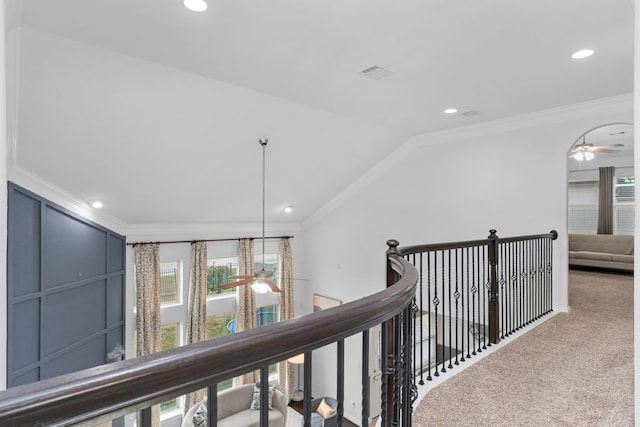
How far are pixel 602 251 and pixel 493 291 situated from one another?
6.35m

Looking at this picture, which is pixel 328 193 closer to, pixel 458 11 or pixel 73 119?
pixel 73 119

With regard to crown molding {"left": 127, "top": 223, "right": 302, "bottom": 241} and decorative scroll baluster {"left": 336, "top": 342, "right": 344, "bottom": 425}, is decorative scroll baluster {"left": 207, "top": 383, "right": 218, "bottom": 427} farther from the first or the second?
crown molding {"left": 127, "top": 223, "right": 302, "bottom": 241}

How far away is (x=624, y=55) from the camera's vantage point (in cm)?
316

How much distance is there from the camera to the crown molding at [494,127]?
14.1 ft

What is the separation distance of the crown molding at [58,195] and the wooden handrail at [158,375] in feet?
16.7

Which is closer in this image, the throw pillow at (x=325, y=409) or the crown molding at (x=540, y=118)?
the crown molding at (x=540, y=118)

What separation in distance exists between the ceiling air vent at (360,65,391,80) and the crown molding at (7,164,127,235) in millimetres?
4255

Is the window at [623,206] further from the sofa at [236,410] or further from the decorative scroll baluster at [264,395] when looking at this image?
the decorative scroll baluster at [264,395]

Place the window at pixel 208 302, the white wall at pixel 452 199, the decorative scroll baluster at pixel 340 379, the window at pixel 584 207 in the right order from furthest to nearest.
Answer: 1. the window at pixel 584 207
2. the window at pixel 208 302
3. the white wall at pixel 452 199
4. the decorative scroll baluster at pixel 340 379

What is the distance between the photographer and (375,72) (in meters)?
3.47

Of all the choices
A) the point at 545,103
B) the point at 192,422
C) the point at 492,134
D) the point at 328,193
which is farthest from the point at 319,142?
the point at 192,422

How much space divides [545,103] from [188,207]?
5567 mm

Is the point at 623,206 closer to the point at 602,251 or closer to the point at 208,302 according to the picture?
the point at 602,251

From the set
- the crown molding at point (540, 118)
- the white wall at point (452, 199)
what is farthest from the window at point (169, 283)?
the crown molding at point (540, 118)
